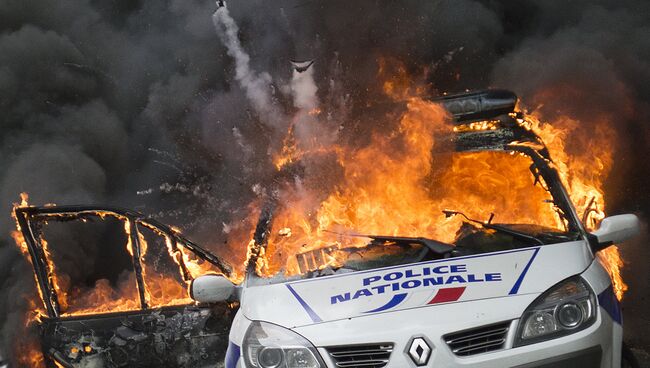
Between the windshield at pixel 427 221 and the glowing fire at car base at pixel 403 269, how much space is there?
14 mm

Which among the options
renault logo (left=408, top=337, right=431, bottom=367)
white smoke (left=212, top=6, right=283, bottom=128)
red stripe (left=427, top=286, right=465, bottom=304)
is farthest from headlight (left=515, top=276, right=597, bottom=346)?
white smoke (left=212, top=6, right=283, bottom=128)

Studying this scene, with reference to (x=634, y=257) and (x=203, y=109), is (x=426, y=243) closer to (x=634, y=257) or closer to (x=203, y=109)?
(x=634, y=257)

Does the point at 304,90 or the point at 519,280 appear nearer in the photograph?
the point at 519,280

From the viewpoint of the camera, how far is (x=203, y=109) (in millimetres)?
14352

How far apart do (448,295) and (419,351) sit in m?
0.35

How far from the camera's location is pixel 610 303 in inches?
122

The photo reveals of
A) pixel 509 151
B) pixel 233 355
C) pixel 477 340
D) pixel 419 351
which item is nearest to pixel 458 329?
pixel 477 340

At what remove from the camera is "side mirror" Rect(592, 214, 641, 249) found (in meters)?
3.55

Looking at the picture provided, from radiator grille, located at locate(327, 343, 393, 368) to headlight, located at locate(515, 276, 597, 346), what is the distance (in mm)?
639

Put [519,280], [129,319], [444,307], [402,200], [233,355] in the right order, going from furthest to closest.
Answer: [402,200], [129,319], [233,355], [519,280], [444,307]

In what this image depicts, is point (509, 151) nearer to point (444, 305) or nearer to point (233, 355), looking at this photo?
point (444, 305)

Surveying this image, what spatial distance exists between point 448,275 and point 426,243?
1.64ft

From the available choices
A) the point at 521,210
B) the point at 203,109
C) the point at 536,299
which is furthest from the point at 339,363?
the point at 203,109

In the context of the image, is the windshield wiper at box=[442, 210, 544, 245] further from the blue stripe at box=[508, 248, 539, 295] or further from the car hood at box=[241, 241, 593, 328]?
the blue stripe at box=[508, 248, 539, 295]
